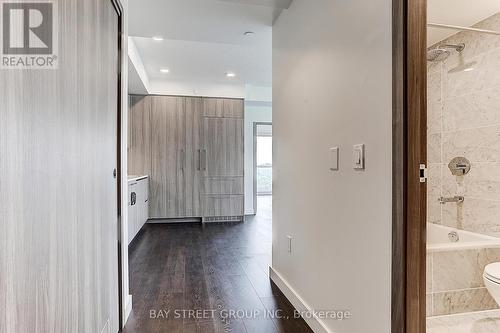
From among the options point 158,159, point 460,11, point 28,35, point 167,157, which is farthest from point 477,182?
point 158,159

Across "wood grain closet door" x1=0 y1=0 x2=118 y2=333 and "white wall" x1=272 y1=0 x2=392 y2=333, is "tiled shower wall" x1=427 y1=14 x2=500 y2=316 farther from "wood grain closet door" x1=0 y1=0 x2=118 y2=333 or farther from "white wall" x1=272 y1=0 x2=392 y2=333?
"wood grain closet door" x1=0 y1=0 x2=118 y2=333

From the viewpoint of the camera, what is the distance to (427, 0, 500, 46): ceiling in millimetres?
2273

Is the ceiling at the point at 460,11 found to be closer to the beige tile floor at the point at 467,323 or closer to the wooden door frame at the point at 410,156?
the wooden door frame at the point at 410,156

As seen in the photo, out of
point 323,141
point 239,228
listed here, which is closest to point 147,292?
point 323,141

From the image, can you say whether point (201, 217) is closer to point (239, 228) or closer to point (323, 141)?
point (239, 228)

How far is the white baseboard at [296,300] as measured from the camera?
1793mm

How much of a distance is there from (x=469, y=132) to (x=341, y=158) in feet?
5.94

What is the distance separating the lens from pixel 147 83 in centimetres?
491

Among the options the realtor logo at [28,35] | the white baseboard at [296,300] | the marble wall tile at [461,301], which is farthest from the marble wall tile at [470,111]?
the realtor logo at [28,35]

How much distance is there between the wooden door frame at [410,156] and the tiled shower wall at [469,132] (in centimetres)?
186

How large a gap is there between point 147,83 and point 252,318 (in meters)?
4.14

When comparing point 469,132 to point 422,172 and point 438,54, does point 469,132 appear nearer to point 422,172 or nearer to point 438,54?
point 438,54

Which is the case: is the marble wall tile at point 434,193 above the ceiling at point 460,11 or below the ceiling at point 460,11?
below

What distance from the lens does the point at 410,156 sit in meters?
1.16
